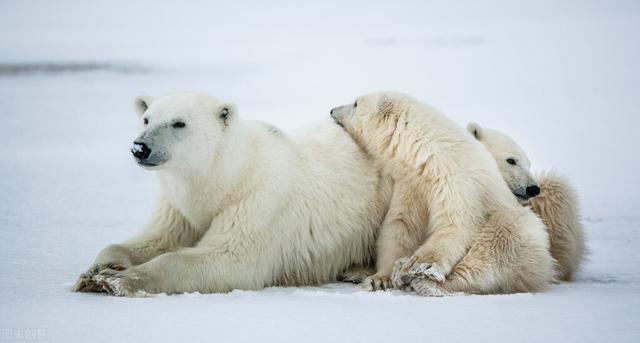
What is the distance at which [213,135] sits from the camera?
4016 mm

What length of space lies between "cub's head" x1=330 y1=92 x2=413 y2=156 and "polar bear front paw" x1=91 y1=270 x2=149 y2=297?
1715 millimetres

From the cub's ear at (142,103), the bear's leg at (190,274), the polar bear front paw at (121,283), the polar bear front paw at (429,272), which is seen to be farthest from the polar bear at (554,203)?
the polar bear front paw at (121,283)

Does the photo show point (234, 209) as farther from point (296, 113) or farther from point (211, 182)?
point (296, 113)

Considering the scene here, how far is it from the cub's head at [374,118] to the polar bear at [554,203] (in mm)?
780

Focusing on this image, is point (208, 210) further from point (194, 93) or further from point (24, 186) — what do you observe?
point (24, 186)

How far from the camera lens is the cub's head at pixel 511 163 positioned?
15.5 feet

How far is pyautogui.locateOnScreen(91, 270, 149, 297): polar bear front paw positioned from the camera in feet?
11.6

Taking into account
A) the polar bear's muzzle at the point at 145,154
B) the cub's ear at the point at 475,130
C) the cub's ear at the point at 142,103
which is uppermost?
the cub's ear at the point at 142,103

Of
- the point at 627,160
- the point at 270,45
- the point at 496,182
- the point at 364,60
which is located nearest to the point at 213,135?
the point at 496,182

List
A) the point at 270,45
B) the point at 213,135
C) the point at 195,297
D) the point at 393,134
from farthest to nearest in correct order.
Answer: the point at 270,45 < the point at 393,134 < the point at 213,135 < the point at 195,297

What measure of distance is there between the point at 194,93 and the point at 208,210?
64 centimetres

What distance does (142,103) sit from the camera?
14.1 ft

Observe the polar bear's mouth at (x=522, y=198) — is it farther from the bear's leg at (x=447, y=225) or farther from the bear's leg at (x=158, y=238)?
the bear's leg at (x=158, y=238)

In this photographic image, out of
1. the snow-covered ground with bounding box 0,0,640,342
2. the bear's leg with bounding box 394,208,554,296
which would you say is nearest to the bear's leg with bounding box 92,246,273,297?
the snow-covered ground with bounding box 0,0,640,342
